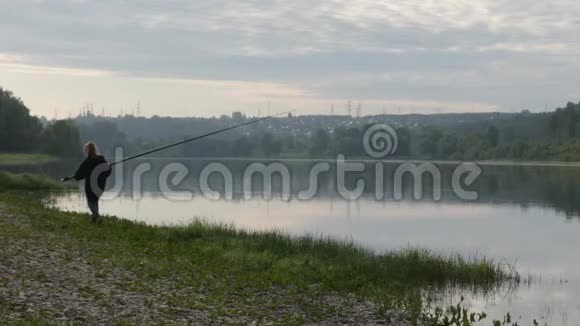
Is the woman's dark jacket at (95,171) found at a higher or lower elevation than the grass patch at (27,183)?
higher

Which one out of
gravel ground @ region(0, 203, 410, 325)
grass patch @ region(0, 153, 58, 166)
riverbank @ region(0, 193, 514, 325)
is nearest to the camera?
gravel ground @ region(0, 203, 410, 325)

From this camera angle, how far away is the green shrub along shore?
14078 mm

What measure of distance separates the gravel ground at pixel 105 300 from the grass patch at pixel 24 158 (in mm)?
106317

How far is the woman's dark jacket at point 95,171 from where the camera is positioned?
23.6 m

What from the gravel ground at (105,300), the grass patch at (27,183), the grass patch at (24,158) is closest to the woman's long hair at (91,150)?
the gravel ground at (105,300)

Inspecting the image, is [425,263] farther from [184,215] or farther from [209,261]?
[184,215]

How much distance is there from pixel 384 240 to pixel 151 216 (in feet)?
51.6

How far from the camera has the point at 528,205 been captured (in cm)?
5878

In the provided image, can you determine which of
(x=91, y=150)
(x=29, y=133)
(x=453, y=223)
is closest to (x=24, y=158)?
(x=29, y=133)

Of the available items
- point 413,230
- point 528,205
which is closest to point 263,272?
point 413,230

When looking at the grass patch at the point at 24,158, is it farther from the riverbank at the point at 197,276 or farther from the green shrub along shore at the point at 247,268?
the riverbank at the point at 197,276

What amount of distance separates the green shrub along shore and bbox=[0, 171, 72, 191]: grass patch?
22.0 meters

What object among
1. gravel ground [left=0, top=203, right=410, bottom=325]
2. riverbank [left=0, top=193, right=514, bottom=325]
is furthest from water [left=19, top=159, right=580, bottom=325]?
gravel ground [left=0, top=203, right=410, bottom=325]

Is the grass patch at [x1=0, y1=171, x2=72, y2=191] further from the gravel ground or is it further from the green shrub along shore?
the gravel ground
